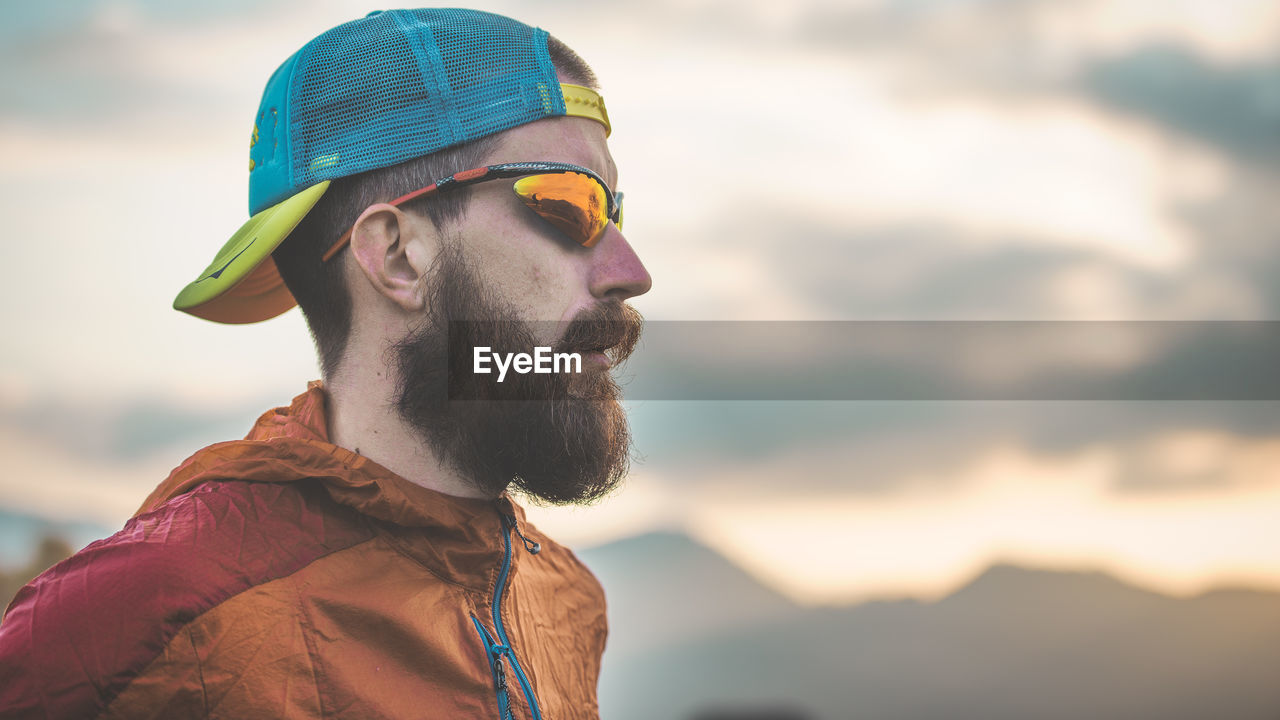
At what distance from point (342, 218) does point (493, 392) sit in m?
0.71

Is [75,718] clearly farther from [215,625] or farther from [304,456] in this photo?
[304,456]

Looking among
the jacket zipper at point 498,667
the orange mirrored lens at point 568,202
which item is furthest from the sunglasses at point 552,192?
the jacket zipper at point 498,667

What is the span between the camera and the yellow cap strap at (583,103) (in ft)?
10.3

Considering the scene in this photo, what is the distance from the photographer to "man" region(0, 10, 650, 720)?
247cm

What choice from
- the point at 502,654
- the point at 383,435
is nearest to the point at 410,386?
the point at 383,435

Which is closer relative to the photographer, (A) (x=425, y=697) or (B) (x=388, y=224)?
(A) (x=425, y=697)

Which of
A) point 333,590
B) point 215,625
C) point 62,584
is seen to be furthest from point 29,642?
point 333,590

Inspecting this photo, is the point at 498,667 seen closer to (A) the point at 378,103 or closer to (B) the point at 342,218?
(B) the point at 342,218

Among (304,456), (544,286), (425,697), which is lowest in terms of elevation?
(425,697)

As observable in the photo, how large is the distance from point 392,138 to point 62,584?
1.49m

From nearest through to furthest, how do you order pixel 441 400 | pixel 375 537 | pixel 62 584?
pixel 62 584, pixel 375 537, pixel 441 400

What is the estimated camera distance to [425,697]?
2.54 metres

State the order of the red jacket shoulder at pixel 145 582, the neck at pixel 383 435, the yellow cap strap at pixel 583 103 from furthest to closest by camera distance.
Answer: the yellow cap strap at pixel 583 103 → the neck at pixel 383 435 → the red jacket shoulder at pixel 145 582

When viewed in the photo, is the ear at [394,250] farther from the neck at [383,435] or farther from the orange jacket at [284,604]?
the orange jacket at [284,604]
